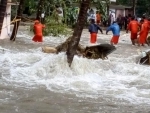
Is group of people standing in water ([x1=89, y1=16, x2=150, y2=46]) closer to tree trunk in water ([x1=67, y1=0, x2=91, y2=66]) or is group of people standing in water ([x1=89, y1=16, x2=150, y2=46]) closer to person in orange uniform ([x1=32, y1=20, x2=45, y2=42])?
person in orange uniform ([x1=32, y1=20, x2=45, y2=42])

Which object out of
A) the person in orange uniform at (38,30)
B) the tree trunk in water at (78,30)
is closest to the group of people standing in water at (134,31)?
the person in orange uniform at (38,30)

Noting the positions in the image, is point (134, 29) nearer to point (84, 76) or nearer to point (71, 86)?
point (84, 76)

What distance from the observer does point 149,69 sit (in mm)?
12445

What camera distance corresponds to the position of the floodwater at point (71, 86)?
25.0 ft

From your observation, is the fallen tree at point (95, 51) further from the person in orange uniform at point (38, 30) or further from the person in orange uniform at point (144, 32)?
the person in orange uniform at point (144, 32)

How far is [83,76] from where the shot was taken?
10.6m

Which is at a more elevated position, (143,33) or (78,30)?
(78,30)

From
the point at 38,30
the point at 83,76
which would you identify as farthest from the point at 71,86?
the point at 38,30

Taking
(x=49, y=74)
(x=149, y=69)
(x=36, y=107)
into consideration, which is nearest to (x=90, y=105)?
(x=36, y=107)

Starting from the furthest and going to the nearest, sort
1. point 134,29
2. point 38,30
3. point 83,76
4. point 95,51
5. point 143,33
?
point 134,29 → point 143,33 → point 38,30 → point 95,51 → point 83,76

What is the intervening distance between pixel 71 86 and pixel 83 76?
46.6 inches

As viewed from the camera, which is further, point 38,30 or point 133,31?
point 133,31

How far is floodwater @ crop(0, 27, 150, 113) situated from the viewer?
7625 mm

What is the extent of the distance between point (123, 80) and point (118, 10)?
85.3 ft
